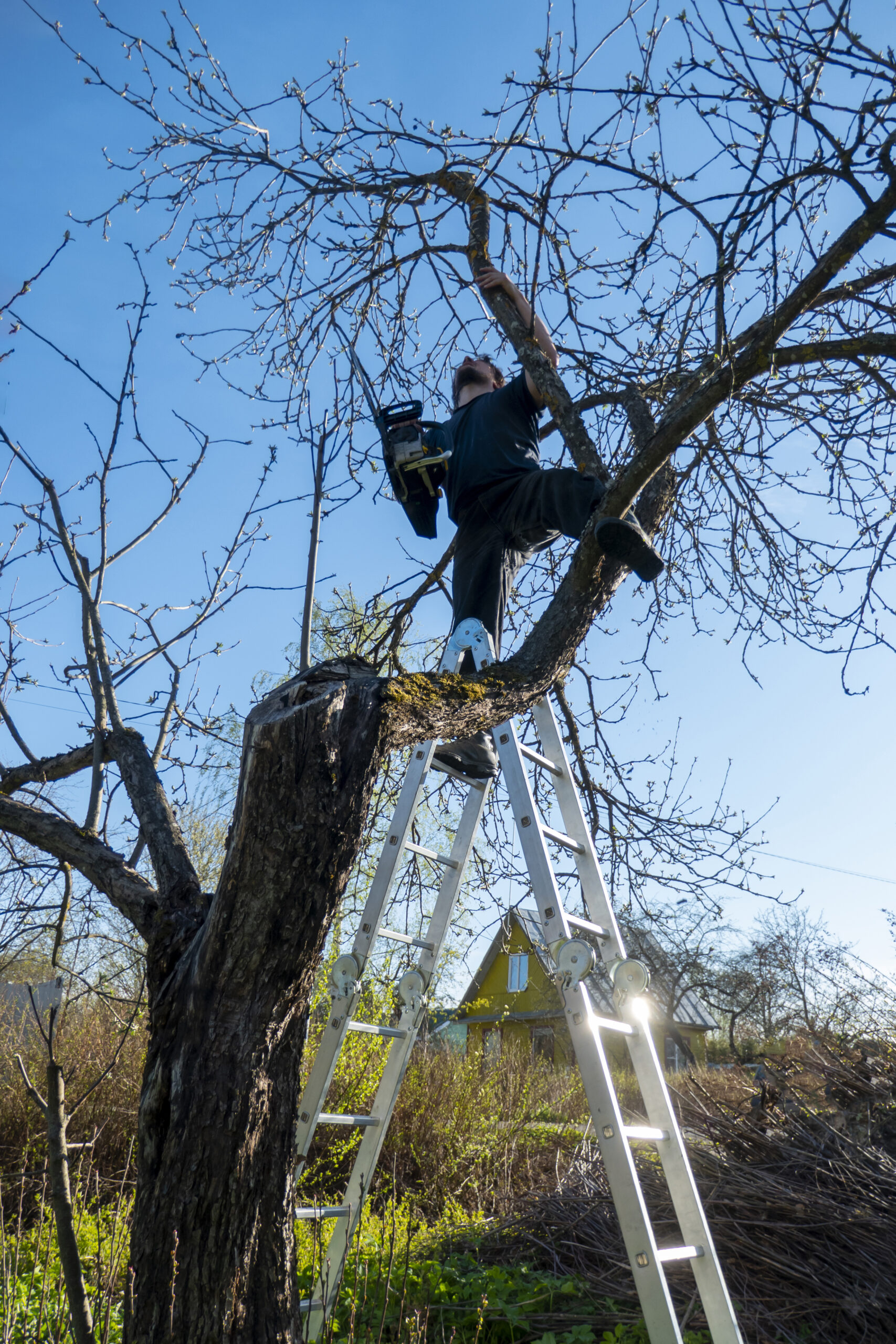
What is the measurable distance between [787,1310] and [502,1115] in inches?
158

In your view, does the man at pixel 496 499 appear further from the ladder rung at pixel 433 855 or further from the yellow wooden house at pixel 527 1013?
the yellow wooden house at pixel 527 1013

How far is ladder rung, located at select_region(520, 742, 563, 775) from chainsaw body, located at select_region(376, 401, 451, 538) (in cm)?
118

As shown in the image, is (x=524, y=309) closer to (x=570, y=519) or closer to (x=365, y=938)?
(x=570, y=519)

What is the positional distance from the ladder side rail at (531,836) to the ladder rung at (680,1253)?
0.81m

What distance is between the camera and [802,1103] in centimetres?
381

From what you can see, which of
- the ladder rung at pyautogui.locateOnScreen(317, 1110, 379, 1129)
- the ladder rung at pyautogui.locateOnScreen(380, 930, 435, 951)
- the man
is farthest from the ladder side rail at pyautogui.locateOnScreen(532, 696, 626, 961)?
the ladder rung at pyautogui.locateOnScreen(317, 1110, 379, 1129)

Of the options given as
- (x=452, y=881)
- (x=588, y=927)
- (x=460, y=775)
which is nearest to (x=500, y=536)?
(x=460, y=775)

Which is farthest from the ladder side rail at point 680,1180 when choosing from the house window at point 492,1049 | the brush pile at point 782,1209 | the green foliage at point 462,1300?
the house window at point 492,1049

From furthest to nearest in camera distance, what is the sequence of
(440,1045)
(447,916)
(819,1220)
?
(440,1045), (447,916), (819,1220)

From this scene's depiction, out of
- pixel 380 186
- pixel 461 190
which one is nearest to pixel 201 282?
pixel 380 186

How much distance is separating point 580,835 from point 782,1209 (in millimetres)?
1640

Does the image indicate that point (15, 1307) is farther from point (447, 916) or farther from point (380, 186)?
point (380, 186)

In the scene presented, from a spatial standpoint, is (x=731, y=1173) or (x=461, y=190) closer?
(x=731, y=1173)

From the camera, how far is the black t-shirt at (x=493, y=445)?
3607 millimetres
